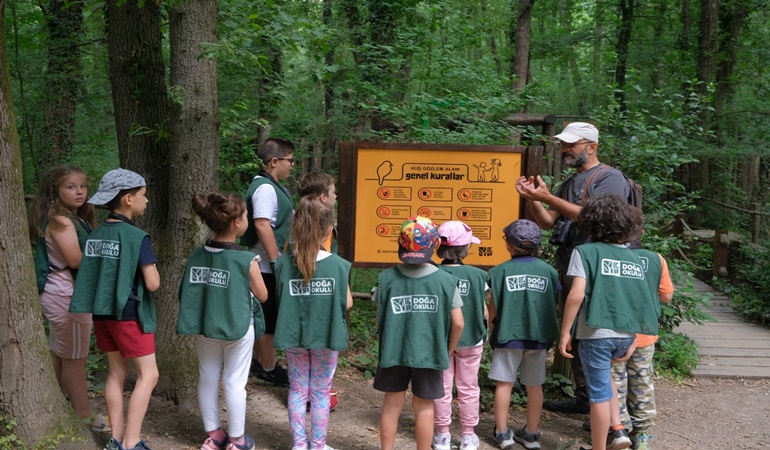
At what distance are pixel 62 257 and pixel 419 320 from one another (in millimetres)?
2242

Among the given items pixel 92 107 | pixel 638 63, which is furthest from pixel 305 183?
pixel 638 63

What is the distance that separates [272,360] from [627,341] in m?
2.67

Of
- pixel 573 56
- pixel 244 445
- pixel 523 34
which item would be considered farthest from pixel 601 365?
pixel 573 56

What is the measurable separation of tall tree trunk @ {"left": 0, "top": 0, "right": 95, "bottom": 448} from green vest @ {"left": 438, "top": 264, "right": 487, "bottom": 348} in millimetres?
2402

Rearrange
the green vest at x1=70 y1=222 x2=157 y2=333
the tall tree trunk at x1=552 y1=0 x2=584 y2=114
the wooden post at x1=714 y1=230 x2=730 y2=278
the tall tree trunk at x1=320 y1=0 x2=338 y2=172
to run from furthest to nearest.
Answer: the tall tree trunk at x1=552 y1=0 x2=584 y2=114 < the wooden post at x1=714 y1=230 x2=730 y2=278 < the tall tree trunk at x1=320 y1=0 x2=338 y2=172 < the green vest at x1=70 y1=222 x2=157 y2=333

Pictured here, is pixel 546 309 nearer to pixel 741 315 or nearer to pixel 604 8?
pixel 741 315

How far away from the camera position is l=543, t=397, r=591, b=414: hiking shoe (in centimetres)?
546

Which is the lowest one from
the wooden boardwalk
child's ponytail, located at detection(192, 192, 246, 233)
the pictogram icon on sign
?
the wooden boardwalk

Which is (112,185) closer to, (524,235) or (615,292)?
(524,235)

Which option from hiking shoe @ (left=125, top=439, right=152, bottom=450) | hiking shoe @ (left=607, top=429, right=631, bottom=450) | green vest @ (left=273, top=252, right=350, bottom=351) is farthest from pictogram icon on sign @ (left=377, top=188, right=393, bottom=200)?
hiking shoe @ (left=125, top=439, right=152, bottom=450)

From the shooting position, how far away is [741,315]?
10.2 m

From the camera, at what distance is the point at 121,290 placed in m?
3.89

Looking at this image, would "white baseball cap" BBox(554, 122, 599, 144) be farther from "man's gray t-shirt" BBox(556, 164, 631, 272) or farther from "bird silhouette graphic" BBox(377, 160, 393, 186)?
"bird silhouette graphic" BBox(377, 160, 393, 186)

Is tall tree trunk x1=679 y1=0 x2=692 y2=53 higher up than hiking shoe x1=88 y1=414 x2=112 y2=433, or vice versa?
tall tree trunk x1=679 y1=0 x2=692 y2=53
